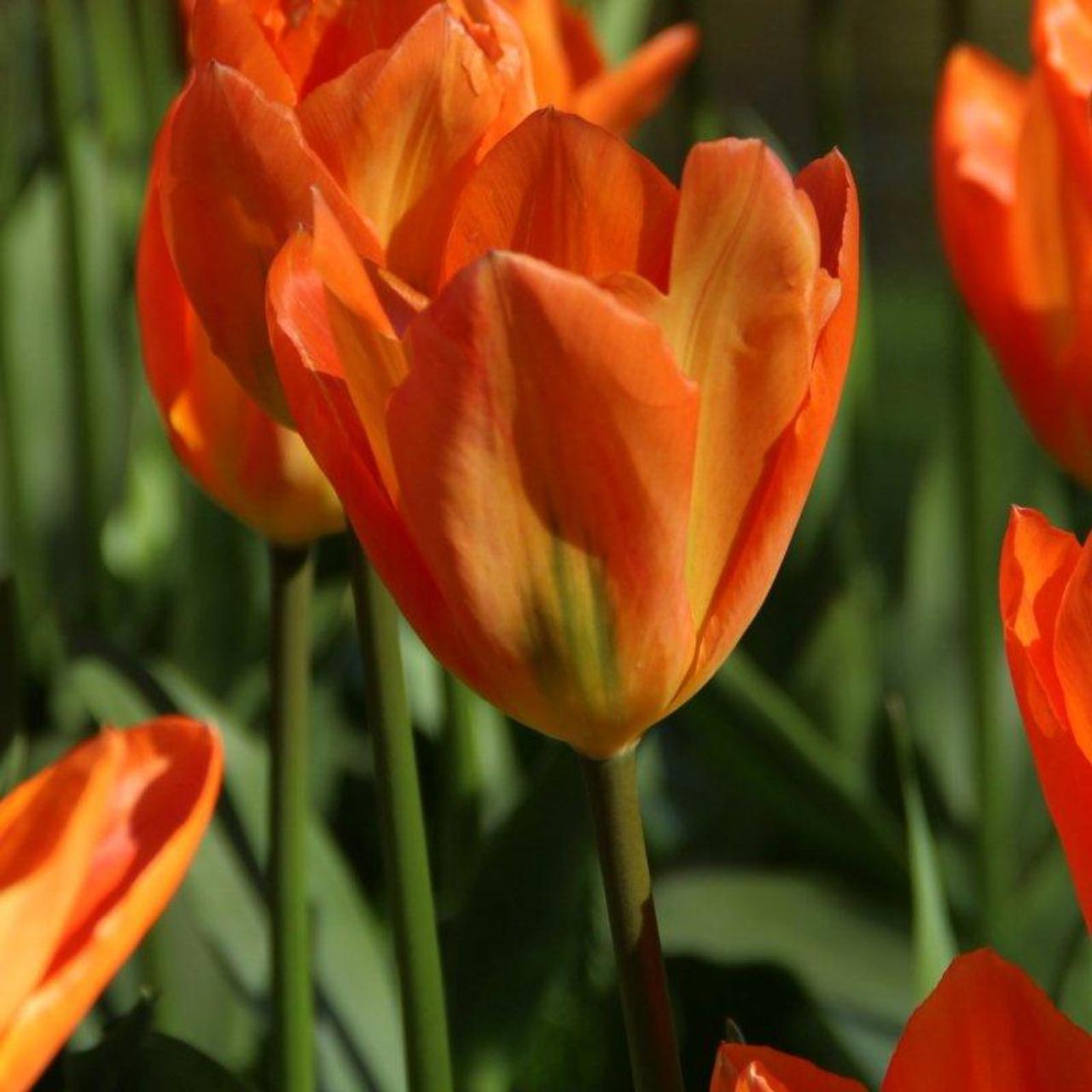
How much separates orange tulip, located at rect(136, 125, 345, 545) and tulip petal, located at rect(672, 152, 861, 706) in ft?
0.70

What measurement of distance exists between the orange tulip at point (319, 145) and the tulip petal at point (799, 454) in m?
0.08

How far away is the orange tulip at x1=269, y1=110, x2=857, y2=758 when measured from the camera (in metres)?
0.33

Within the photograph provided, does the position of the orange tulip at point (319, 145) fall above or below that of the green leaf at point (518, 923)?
above

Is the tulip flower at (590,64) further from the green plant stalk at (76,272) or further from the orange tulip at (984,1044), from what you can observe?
the orange tulip at (984,1044)

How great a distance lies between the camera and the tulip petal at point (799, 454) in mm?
360

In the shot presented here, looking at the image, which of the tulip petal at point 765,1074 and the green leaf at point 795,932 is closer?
the tulip petal at point 765,1074

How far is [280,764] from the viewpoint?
1.81ft

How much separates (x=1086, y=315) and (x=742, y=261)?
0.33m

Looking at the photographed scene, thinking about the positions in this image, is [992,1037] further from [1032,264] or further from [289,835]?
[1032,264]

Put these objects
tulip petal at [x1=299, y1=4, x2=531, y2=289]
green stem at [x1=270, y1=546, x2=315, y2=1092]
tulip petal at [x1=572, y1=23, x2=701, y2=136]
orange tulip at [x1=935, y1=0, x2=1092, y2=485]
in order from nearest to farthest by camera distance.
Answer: tulip petal at [x1=299, y1=4, x2=531, y2=289] → green stem at [x1=270, y1=546, x2=315, y2=1092] → orange tulip at [x1=935, y1=0, x2=1092, y2=485] → tulip petal at [x1=572, y1=23, x2=701, y2=136]

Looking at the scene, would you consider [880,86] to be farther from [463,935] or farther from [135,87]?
[463,935]

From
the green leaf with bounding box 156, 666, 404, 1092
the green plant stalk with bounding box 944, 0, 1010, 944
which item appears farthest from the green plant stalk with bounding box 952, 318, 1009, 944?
the green leaf with bounding box 156, 666, 404, 1092

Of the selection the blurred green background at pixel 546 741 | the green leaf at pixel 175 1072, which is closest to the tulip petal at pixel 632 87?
the blurred green background at pixel 546 741

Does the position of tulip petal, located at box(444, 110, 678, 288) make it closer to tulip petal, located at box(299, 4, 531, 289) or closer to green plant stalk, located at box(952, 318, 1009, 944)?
tulip petal, located at box(299, 4, 531, 289)
